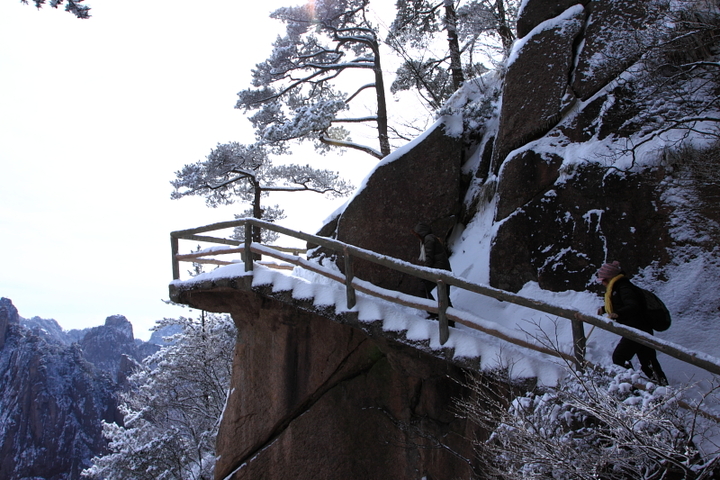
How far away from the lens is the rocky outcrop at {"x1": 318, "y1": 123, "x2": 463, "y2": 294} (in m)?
7.59

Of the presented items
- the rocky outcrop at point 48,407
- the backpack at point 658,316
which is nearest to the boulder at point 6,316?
the rocky outcrop at point 48,407

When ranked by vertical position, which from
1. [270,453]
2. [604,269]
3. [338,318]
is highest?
[604,269]

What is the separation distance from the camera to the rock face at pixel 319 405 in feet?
20.1

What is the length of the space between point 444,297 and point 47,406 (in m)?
58.1

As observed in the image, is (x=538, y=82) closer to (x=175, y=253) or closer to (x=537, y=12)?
(x=537, y=12)

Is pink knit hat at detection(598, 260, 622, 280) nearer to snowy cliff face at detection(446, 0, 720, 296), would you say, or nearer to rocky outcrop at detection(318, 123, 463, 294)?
snowy cliff face at detection(446, 0, 720, 296)

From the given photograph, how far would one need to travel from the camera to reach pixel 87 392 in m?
52.1

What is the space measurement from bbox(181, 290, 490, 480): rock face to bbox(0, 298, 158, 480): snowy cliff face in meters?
39.4

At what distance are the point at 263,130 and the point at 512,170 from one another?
9758 millimetres

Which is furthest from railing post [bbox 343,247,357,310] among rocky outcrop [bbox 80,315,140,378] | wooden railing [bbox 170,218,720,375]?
rocky outcrop [bbox 80,315,140,378]

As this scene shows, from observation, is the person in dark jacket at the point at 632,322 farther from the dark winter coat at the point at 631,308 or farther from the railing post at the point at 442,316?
the railing post at the point at 442,316

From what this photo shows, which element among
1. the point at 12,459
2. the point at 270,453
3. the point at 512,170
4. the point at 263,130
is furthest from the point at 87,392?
the point at 512,170

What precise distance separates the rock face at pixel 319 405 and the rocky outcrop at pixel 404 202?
147cm

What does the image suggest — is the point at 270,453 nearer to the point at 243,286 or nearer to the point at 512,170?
the point at 243,286
